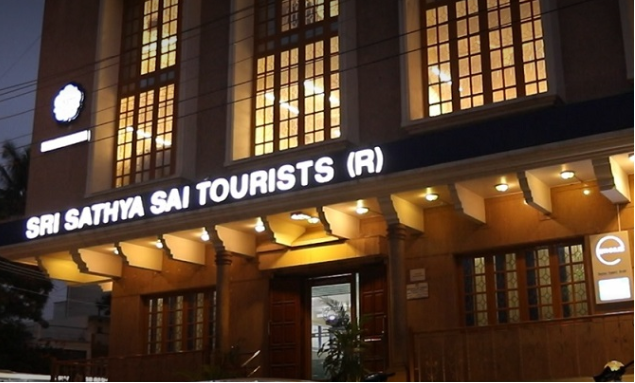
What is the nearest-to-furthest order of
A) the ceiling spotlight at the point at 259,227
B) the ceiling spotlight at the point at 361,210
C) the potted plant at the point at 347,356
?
the potted plant at the point at 347,356, the ceiling spotlight at the point at 361,210, the ceiling spotlight at the point at 259,227

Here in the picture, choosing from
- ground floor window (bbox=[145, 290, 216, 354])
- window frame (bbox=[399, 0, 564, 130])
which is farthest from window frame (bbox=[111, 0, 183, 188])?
window frame (bbox=[399, 0, 564, 130])

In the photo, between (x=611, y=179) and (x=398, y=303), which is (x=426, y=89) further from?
(x=611, y=179)

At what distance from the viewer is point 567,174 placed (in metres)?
14.4

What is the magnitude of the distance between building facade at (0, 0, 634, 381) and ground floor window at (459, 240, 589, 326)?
3 cm

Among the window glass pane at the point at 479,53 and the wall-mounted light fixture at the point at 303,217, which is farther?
the wall-mounted light fixture at the point at 303,217

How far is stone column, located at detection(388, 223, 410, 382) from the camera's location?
49.2 feet

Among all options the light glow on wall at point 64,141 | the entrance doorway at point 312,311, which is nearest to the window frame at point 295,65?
the entrance doorway at point 312,311

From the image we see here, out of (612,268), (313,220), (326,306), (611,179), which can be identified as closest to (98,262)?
(326,306)

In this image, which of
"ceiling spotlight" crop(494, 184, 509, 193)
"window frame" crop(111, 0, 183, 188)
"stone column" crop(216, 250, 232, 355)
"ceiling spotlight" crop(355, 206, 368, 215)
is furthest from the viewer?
"window frame" crop(111, 0, 183, 188)

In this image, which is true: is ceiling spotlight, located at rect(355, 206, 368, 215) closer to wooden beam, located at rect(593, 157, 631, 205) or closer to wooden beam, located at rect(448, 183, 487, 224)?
wooden beam, located at rect(448, 183, 487, 224)

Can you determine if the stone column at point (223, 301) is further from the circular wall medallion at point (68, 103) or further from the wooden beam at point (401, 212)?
the circular wall medallion at point (68, 103)

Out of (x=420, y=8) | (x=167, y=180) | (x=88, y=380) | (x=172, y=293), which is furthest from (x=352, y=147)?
(x=88, y=380)

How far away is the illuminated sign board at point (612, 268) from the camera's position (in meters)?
14.3

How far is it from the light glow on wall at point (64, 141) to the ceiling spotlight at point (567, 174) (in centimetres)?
1159
